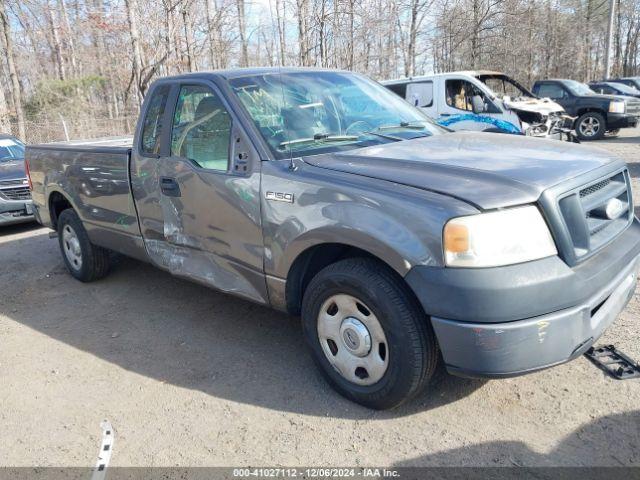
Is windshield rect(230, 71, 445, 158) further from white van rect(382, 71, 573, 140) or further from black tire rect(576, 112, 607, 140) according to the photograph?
black tire rect(576, 112, 607, 140)

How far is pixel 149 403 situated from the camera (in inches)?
131

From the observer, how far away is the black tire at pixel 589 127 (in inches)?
602

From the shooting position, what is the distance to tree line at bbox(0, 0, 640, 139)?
61.9 feet

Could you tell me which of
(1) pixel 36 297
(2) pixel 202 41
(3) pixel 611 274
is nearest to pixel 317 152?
(3) pixel 611 274

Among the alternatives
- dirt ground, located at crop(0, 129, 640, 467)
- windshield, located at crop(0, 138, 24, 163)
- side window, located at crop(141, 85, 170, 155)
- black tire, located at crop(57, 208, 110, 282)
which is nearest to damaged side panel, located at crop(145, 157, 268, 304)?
side window, located at crop(141, 85, 170, 155)

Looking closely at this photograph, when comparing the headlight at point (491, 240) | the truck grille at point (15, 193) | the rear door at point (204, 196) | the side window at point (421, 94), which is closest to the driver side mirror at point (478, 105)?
the side window at point (421, 94)

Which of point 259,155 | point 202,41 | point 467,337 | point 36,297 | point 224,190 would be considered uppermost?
point 202,41

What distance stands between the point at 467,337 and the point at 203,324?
258 cm

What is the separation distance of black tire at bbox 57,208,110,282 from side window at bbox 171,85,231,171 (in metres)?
2.06

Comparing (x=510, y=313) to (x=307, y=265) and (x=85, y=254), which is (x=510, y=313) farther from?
(x=85, y=254)

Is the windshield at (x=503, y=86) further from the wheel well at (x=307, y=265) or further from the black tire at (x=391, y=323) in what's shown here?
the black tire at (x=391, y=323)

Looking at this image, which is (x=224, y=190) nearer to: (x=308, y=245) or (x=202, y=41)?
(x=308, y=245)

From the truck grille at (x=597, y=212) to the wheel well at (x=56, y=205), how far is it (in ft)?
A: 16.5

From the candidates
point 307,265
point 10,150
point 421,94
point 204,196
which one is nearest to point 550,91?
point 421,94
